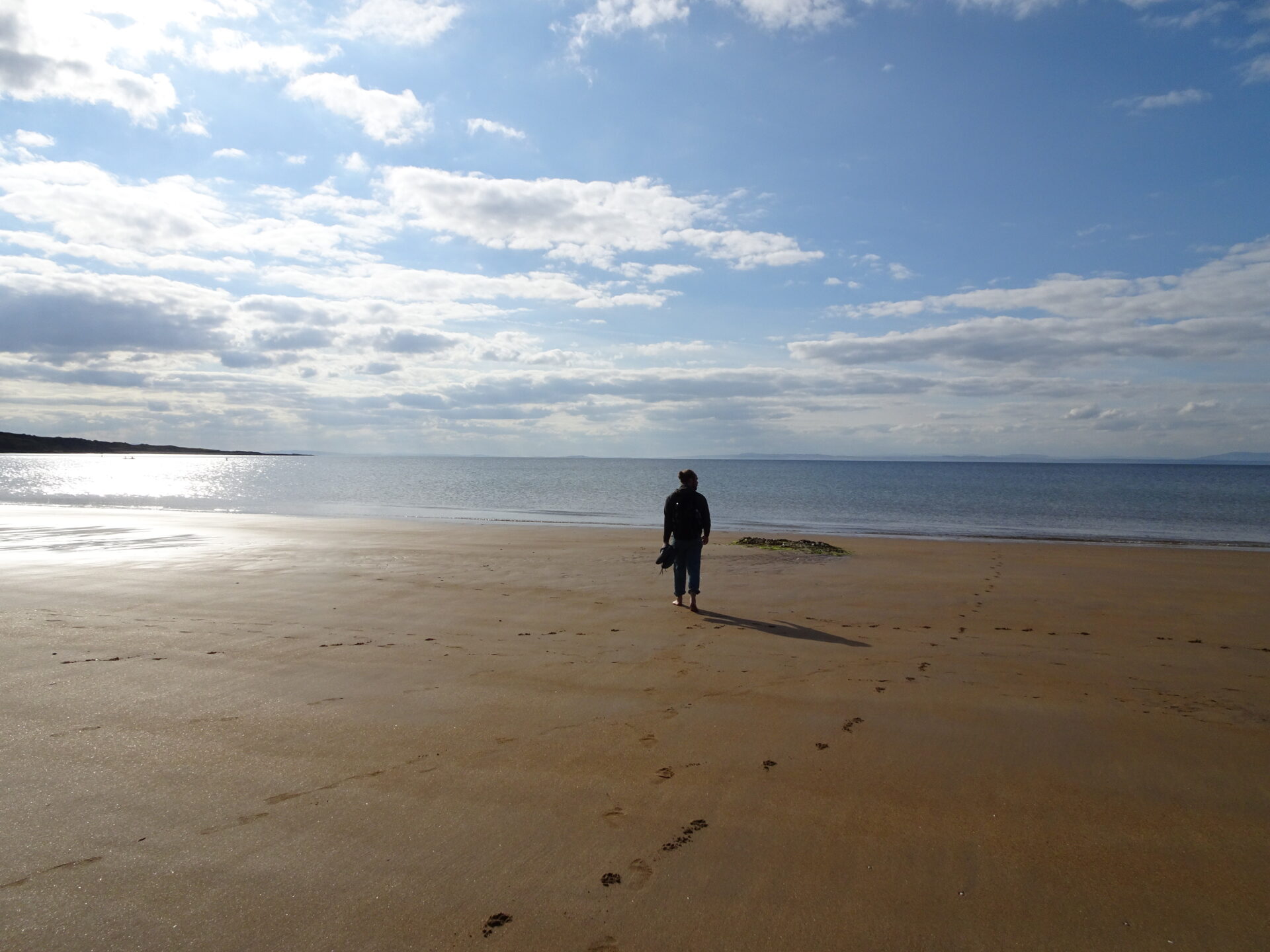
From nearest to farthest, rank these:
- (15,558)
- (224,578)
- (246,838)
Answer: (246,838), (224,578), (15,558)

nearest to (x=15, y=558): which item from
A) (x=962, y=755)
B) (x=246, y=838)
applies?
(x=246, y=838)

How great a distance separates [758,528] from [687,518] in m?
17.8

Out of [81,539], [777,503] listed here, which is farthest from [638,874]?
[777,503]

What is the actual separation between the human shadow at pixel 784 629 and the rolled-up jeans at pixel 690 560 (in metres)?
0.42

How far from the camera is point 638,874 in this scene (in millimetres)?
3537

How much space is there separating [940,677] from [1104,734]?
1.62 metres

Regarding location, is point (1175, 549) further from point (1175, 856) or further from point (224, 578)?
point (224, 578)

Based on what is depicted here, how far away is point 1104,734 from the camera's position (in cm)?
559

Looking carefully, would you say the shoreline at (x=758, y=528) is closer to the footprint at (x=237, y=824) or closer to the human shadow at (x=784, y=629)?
the human shadow at (x=784, y=629)

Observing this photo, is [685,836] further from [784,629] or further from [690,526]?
[690,526]

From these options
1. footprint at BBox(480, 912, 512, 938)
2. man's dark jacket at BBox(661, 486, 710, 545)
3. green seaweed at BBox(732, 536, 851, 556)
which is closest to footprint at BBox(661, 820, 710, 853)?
footprint at BBox(480, 912, 512, 938)

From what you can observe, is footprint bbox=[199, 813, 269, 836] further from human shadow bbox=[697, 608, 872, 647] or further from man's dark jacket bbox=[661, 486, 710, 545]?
man's dark jacket bbox=[661, 486, 710, 545]

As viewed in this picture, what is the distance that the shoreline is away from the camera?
22984mm

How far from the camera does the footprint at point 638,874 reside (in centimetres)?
346
